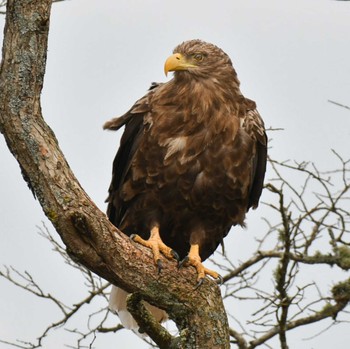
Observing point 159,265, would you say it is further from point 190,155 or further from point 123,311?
point 123,311

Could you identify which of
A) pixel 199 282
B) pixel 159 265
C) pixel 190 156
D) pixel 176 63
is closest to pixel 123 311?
pixel 190 156

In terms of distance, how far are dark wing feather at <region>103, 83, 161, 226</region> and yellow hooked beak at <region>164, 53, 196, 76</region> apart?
30 centimetres

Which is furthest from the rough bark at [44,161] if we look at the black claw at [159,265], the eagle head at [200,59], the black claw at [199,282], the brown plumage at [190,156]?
the eagle head at [200,59]

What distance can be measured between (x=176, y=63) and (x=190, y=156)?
2.50 ft

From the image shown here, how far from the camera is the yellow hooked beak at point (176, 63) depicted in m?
7.00

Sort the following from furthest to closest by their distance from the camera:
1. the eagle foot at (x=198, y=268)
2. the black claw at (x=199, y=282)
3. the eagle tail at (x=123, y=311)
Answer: the eagle tail at (x=123, y=311), the eagle foot at (x=198, y=268), the black claw at (x=199, y=282)

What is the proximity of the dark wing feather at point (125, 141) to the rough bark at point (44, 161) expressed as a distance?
4.58ft

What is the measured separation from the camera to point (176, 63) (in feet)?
23.2

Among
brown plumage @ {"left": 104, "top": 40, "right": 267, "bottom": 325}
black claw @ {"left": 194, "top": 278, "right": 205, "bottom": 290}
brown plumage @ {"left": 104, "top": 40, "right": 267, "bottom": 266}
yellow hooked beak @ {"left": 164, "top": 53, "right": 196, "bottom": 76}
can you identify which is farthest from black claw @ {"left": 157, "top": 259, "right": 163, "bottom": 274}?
yellow hooked beak @ {"left": 164, "top": 53, "right": 196, "bottom": 76}

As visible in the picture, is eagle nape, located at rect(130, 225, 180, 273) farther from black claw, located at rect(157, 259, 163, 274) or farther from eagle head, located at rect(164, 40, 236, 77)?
eagle head, located at rect(164, 40, 236, 77)

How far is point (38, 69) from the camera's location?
511 cm

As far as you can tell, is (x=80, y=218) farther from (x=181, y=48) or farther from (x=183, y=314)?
(x=181, y=48)

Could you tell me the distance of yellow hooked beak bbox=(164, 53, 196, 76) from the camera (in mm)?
7002

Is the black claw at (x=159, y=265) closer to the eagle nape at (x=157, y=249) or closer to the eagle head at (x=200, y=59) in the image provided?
the eagle nape at (x=157, y=249)
